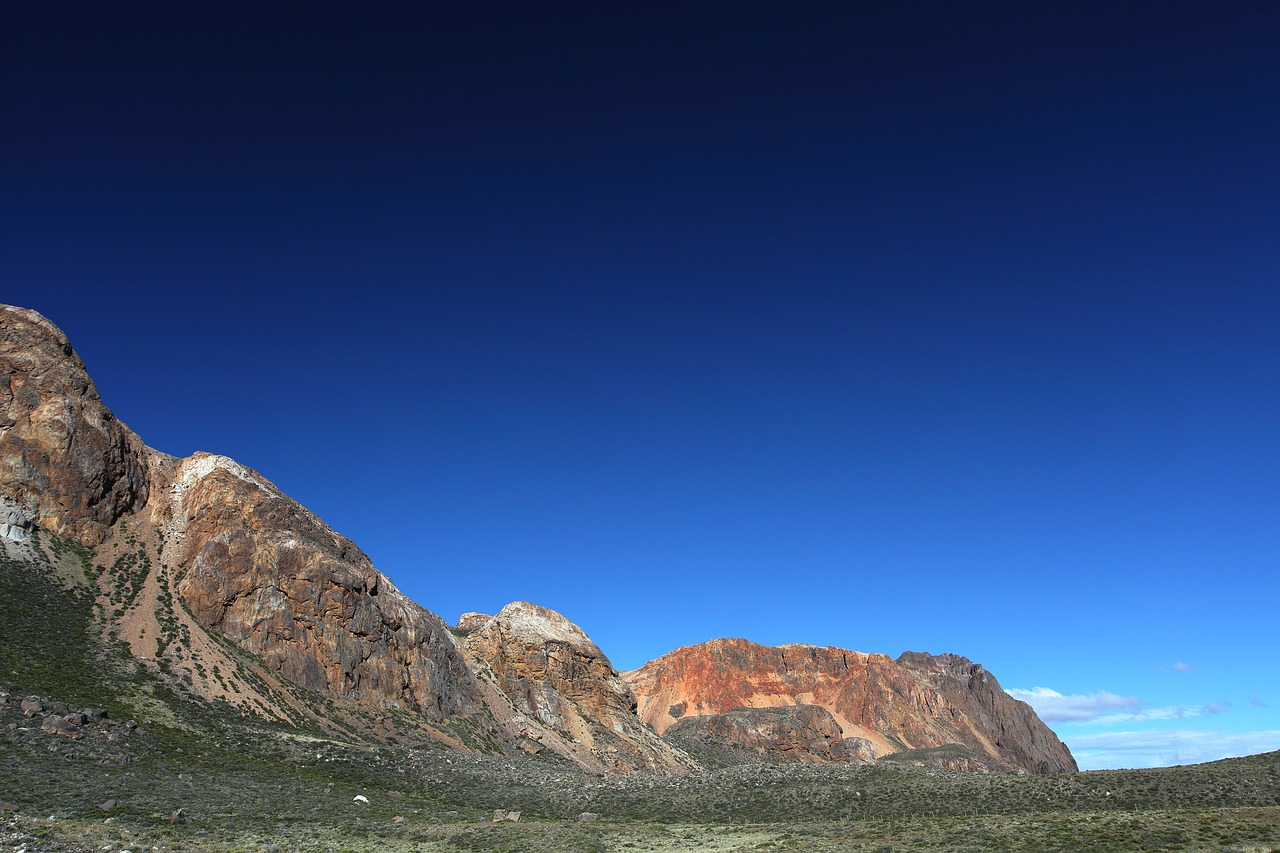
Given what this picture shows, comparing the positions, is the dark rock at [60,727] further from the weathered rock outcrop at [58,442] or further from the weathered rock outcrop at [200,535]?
the weathered rock outcrop at [58,442]

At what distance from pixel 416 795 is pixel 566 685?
51430 mm

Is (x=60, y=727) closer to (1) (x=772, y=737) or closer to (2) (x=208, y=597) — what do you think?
(2) (x=208, y=597)

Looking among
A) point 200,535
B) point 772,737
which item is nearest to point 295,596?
point 200,535

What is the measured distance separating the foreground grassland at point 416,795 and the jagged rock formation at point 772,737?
84.7 metres

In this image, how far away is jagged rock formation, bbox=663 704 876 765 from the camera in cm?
13250

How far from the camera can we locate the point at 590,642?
341 feet

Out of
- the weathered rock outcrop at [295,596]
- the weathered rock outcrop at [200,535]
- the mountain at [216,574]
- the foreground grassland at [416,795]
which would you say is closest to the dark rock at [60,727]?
the foreground grassland at [416,795]

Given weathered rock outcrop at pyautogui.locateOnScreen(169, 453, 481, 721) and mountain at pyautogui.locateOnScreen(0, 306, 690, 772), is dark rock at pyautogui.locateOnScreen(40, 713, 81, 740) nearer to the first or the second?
mountain at pyautogui.locateOnScreen(0, 306, 690, 772)

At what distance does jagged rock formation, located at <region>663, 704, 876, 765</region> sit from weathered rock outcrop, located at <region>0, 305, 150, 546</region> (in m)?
92.9

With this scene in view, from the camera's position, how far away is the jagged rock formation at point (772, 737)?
435ft

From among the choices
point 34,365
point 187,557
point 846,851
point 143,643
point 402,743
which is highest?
point 34,365

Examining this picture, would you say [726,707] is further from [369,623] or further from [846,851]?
[846,851]

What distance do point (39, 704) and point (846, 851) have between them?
40.0 metres

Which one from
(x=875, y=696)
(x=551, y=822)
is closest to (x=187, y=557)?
(x=551, y=822)
